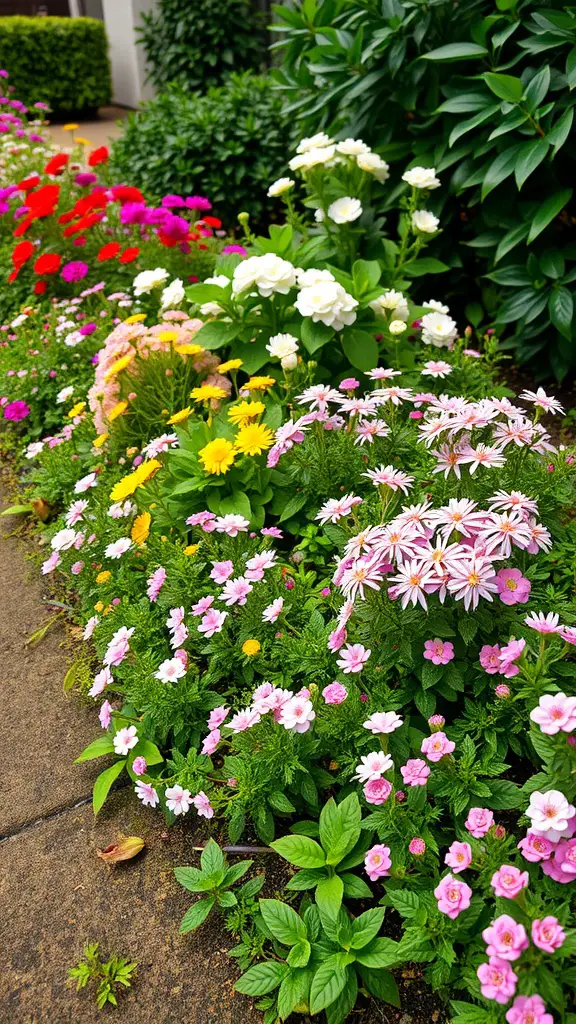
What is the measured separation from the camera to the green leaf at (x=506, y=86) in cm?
268

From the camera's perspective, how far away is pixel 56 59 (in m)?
12.0

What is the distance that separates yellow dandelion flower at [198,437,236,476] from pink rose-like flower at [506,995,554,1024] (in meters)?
1.37

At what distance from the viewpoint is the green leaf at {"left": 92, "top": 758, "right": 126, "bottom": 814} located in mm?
1747

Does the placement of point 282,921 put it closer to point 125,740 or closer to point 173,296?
point 125,740

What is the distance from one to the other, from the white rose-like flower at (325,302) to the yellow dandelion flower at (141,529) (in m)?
0.83

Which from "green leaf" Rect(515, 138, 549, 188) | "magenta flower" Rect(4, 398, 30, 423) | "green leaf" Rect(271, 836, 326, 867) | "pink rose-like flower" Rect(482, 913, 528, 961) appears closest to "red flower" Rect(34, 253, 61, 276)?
"magenta flower" Rect(4, 398, 30, 423)

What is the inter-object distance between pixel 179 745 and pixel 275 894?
1.37ft

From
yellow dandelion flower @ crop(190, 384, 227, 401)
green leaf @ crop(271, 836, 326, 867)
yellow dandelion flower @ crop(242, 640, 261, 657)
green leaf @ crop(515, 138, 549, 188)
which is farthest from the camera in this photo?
green leaf @ crop(515, 138, 549, 188)

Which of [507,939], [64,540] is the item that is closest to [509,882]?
[507,939]

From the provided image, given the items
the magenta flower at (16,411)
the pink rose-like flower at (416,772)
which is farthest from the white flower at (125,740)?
the magenta flower at (16,411)

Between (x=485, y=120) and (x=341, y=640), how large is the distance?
2.35 metres

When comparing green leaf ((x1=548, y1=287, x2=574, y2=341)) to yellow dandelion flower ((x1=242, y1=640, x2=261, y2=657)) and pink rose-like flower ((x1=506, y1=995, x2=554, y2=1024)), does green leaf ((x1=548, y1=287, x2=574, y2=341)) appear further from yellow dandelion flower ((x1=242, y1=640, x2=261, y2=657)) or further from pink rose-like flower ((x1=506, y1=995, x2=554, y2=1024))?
pink rose-like flower ((x1=506, y1=995, x2=554, y2=1024))

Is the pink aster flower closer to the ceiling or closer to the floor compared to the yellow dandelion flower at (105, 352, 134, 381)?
closer to the floor

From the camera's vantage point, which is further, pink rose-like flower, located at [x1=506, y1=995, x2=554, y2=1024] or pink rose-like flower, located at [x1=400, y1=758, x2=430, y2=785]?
pink rose-like flower, located at [x1=400, y1=758, x2=430, y2=785]
